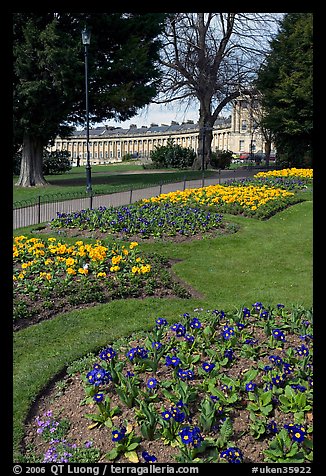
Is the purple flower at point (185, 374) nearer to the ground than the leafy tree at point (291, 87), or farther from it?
nearer to the ground

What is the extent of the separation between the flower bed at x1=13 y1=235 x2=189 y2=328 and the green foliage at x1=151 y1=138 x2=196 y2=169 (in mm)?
33418

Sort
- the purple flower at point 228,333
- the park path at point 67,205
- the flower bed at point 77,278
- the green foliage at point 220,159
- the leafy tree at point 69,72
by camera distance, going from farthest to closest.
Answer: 1. the green foliage at point 220,159
2. the leafy tree at point 69,72
3. the park path at point 67,205
4. the flower bed at point 77,278
5. the purple flower at point 228,333

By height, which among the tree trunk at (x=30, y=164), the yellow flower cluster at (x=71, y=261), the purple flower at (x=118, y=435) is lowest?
the purple flower at (x=118, y=435)

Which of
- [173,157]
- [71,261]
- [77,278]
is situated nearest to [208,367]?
[77,278]

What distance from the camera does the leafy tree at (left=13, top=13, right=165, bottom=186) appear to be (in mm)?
19984

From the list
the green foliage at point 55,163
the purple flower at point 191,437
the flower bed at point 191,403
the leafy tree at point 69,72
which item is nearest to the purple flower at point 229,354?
the flower bed at point 191,403

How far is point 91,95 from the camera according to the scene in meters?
23.2

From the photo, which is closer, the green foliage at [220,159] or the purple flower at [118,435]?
the purple flower at [118,435]

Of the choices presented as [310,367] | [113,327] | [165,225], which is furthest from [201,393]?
[165,225]

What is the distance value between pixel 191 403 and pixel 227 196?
11770mm

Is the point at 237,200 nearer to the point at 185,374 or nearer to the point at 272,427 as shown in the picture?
the point at 185,374

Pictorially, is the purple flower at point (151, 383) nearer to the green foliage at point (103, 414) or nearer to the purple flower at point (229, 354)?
the green foliage at point (103, 414)

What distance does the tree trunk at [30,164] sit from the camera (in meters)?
23.5

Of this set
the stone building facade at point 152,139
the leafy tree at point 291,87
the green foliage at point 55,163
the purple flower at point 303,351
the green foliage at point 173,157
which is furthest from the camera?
the stone building facade at point 152,139
